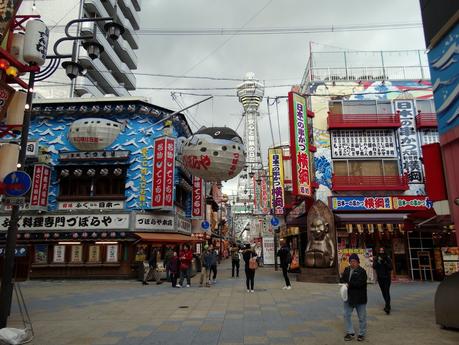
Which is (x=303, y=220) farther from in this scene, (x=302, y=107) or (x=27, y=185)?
(x=27, y=185)

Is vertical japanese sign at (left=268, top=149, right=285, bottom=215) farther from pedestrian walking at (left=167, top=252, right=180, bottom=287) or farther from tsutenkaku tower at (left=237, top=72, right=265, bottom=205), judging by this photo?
tsutenkaku tower at (left=237, top=72, right=265, bottom=205)

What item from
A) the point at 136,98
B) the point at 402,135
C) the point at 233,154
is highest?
the point at 136,98

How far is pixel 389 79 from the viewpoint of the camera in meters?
22.1

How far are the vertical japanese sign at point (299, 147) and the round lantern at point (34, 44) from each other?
12819 mm

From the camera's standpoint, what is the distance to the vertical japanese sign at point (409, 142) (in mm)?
20438

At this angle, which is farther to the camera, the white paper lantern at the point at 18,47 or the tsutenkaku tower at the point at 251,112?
the tsutenkaku tower at the point at 251,112

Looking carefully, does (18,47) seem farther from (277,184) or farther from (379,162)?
(277,184)

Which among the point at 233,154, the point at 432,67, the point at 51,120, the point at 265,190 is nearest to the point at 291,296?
the point at 233,154

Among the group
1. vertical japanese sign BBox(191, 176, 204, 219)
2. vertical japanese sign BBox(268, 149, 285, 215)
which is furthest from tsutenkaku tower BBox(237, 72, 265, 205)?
vertical japanese sign BBox(191, 176, 204, 219)

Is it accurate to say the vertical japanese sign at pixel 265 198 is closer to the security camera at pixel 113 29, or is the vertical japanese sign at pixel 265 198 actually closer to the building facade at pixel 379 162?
the building facade at pixel 379 162

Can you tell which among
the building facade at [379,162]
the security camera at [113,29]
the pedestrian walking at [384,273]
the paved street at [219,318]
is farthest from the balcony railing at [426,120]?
the security camera at [113,29]

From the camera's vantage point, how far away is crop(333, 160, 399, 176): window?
20781 mm

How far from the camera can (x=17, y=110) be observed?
9.12 m

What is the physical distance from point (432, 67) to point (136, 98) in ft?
55.6
